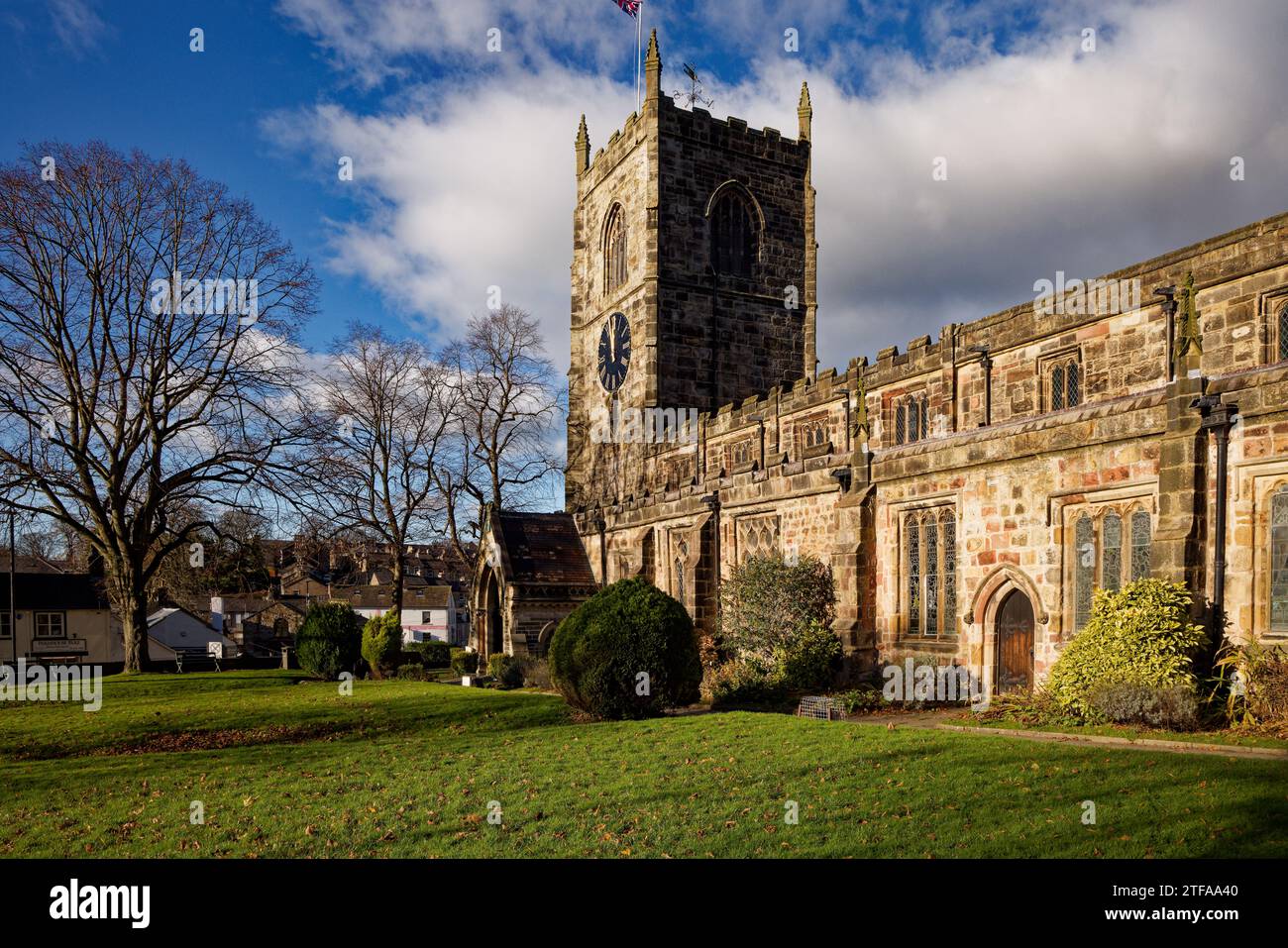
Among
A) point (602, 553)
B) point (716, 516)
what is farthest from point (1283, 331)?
point (602, 553)

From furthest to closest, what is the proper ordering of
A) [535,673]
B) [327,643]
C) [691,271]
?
1. [691,271]
2. [327,643]
3. [535,673]

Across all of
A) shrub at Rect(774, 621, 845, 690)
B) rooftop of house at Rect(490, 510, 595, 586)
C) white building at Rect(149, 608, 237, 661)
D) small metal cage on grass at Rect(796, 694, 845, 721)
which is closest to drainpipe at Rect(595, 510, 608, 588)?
rooftop of house at Rect(490, 510, 595, 586)

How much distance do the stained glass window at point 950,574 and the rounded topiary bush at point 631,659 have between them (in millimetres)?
5074

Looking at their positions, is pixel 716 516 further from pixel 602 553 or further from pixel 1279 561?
pixel 1279 561

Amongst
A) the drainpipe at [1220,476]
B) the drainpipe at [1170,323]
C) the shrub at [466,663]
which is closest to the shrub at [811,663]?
the drainpipe at [1220,476]

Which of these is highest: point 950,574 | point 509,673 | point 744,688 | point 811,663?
point 950,574

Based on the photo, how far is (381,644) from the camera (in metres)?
33.6

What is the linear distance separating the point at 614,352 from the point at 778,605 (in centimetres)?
2793

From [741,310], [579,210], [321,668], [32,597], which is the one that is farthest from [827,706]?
[32,597]

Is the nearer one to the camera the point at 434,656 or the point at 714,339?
the point at 434,656

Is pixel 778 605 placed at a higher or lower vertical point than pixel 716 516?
lower

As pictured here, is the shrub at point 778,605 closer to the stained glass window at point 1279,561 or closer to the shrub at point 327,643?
the stained glass window at point 1279,561

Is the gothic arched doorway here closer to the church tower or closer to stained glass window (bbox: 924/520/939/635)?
the church tower
